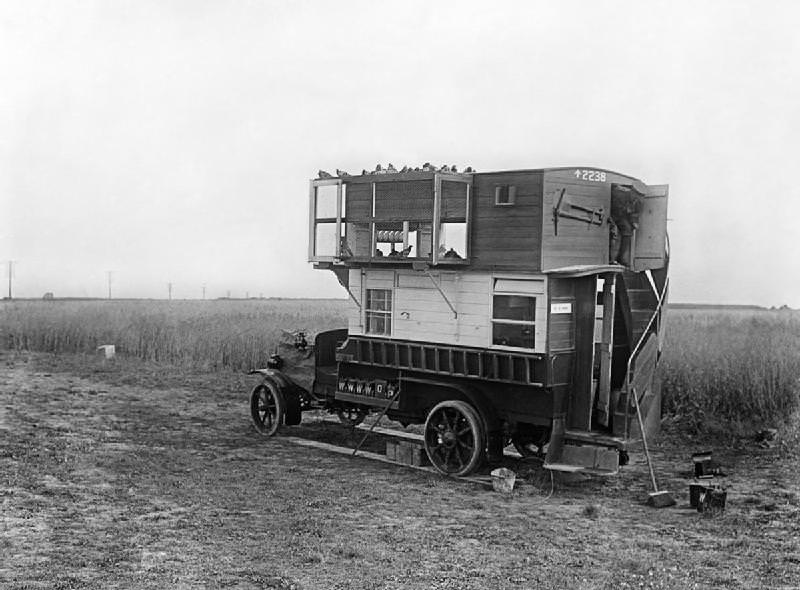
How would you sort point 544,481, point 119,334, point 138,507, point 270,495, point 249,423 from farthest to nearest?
point 119,334 → point 249,423 → point 544,481 → point 270,495 → point 138,507

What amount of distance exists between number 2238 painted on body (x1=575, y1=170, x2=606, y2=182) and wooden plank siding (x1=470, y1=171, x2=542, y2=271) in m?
0.71

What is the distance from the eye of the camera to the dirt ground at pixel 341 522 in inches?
331

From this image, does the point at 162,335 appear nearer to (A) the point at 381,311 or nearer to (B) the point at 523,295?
(A) the point at 381,311

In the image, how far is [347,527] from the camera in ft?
33.2

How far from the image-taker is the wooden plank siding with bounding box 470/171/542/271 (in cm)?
1217

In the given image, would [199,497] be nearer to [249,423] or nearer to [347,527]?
[347,527]

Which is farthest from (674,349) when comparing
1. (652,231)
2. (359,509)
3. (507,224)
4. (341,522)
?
(341,522)

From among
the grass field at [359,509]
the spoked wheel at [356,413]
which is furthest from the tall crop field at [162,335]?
the spoked wheel at [356,413]

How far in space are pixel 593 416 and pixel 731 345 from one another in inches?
284

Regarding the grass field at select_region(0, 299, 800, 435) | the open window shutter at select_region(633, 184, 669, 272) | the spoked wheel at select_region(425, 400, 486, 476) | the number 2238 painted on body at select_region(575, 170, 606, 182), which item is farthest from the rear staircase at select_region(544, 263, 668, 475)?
the grass field at select_region(0, 299, 800, 435)

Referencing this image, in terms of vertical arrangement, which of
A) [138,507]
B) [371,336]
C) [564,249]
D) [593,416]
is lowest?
[138,507]

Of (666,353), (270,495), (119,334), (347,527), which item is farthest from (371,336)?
(119,334)

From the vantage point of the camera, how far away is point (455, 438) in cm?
1293

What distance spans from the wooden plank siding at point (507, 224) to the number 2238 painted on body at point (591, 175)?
0.71 meters
